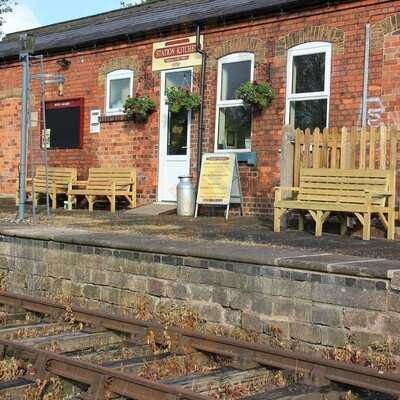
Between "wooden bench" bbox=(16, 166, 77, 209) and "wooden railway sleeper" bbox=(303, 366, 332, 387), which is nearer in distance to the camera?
"wooden railway sleeper" bbox=(303, 366, 332, 387)

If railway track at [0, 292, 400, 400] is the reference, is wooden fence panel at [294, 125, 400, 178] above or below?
above

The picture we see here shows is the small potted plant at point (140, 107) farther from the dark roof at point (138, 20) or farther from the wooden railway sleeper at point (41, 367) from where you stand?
the wooden railway sleeper at point (41, 367)

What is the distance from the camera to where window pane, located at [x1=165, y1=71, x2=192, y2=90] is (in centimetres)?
1365

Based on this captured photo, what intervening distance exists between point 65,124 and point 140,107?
2.74m

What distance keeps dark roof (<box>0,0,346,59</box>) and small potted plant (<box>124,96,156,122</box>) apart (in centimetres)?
144

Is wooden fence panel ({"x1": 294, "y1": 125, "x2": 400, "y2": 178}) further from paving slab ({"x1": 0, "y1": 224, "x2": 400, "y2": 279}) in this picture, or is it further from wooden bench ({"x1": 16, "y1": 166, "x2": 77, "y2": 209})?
wooden bench ({"x1": 16, "y1": 166, "x2": 77, "y2": 209})

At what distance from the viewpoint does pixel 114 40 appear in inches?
586

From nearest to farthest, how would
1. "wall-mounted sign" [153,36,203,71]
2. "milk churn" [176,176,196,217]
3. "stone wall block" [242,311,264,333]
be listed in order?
"stone wall block" [242,311,264,333]
"milk churn" [176,176,196,217]
"wall-mounted sign" [153,36,203,71]

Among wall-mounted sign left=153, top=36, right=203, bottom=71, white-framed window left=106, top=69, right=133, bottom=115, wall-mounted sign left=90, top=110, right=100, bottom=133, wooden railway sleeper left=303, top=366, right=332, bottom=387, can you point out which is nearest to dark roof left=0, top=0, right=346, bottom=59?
wall-mounted sign left=153, top=36, right=203, bottom=71

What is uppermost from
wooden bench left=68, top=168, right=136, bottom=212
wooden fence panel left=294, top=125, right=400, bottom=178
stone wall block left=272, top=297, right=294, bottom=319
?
wooden fence panel left=294, top=125, right=400, bottom=178

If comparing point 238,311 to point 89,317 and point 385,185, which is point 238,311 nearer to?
point 89,317

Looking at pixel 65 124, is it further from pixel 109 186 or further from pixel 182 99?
pixel 182 99

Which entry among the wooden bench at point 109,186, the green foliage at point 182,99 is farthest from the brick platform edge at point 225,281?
the green foliage at point 182,99

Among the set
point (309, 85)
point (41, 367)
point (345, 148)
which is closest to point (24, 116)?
point (345, 148)
